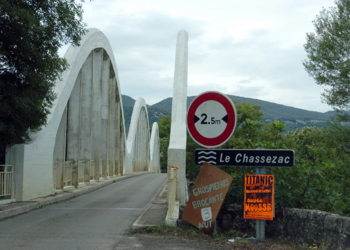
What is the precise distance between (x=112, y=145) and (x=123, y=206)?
17.9 m

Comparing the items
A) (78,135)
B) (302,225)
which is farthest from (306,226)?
(78,135)

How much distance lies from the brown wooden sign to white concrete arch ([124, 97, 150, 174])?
94.8 ft

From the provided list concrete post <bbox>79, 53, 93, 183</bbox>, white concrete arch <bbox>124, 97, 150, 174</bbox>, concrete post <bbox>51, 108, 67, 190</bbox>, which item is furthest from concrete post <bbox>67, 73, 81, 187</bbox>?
white concrete arch <bbox>124, 97, 150, 174</bbox>

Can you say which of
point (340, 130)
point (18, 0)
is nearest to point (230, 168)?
point (18, 0)

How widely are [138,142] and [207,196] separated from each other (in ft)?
143

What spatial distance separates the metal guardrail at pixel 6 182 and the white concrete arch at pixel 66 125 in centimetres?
16

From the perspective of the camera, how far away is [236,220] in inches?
244

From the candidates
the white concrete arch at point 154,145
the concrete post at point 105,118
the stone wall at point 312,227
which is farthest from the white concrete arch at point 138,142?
the stone wall at point 312,227

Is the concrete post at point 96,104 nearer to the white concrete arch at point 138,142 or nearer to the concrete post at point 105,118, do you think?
the concrete post at point 105,118

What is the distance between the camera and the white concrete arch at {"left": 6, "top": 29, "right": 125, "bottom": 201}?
11.0 meters

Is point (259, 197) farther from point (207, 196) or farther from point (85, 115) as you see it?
point (85, 115)

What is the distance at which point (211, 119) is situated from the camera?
17.7 ft

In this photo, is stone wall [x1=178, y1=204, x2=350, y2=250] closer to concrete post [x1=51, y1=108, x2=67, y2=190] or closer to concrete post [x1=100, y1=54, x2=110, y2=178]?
concrete post [x1=51, y1=108, x2=67, y2=190]

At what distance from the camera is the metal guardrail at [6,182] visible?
1019 centimetres
